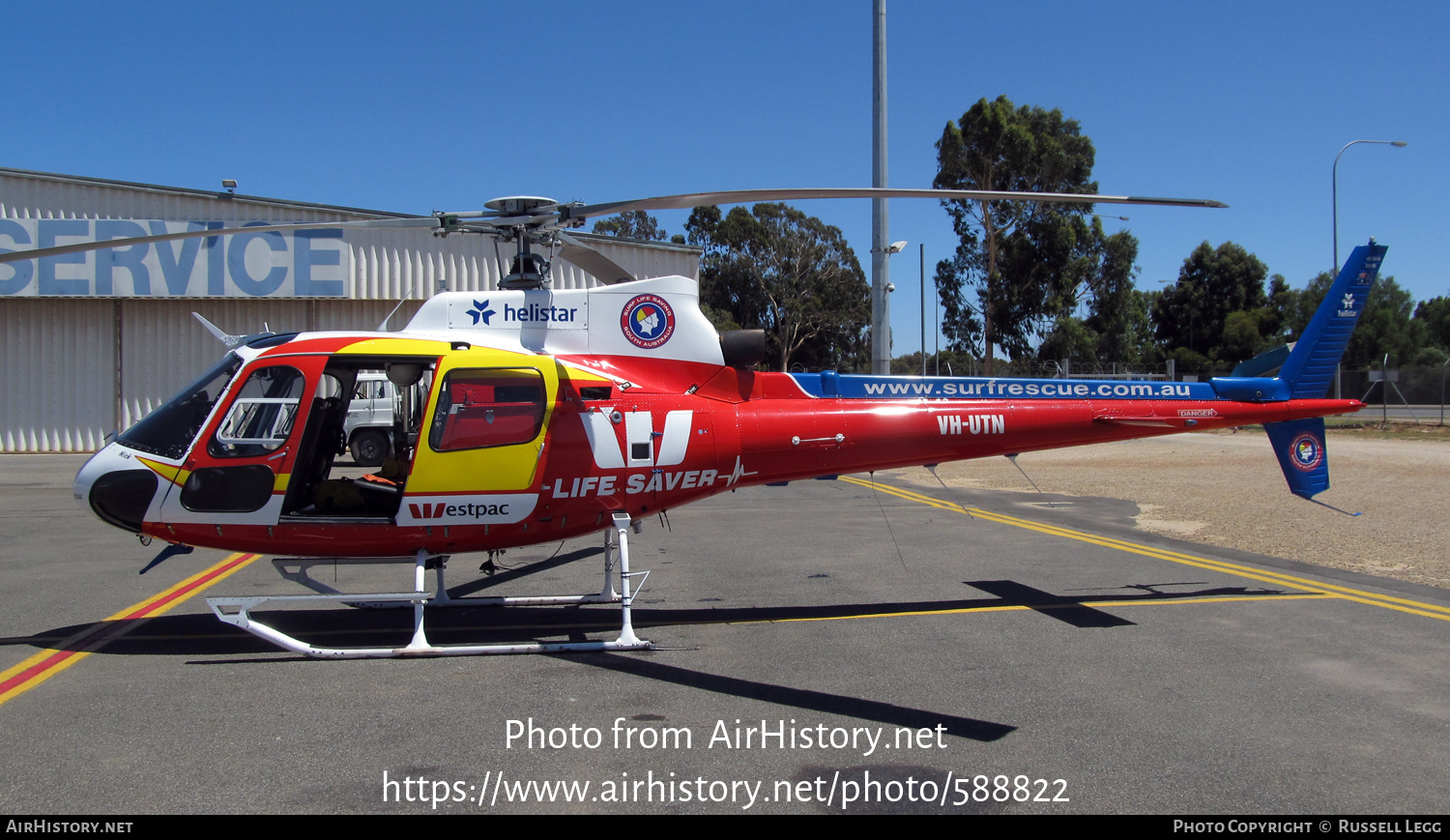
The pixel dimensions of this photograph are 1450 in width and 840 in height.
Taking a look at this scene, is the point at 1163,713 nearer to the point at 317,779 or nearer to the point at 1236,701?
the point at 1236,701

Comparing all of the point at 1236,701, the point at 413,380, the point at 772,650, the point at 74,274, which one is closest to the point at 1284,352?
the point at 1236,701

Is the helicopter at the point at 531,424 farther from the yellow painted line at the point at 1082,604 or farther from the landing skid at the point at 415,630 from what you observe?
the yellow painted line at the point at 1082,604

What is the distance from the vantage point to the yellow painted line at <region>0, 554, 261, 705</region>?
18.8ft

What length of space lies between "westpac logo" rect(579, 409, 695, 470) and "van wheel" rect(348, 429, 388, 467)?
39.5 ft

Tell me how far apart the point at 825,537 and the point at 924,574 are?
2.52 meters

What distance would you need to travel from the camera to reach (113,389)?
27281 millimetres

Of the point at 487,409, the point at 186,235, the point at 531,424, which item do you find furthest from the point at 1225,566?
the point at 186,235

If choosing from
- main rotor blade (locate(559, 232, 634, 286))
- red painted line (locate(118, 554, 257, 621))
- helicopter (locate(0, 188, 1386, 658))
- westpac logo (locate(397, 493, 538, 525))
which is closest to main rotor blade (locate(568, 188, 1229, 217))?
helicopter (locate(0, 188, 1386, 658))

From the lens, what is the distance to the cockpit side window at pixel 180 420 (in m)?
6.54

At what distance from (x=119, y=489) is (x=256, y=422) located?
1.09m

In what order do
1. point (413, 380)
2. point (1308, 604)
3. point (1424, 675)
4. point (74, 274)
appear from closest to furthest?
point (1424, 675), point (413, 380), point (1308, 604), point (74, 274)

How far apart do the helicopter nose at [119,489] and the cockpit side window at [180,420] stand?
18cm

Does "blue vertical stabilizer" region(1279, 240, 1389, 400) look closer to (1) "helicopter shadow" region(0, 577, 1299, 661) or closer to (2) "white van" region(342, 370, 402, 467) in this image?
(1) "helicopter shadow" region(0, 577, 1299, 661)

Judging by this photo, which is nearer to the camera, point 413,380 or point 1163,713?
point 1163,713
